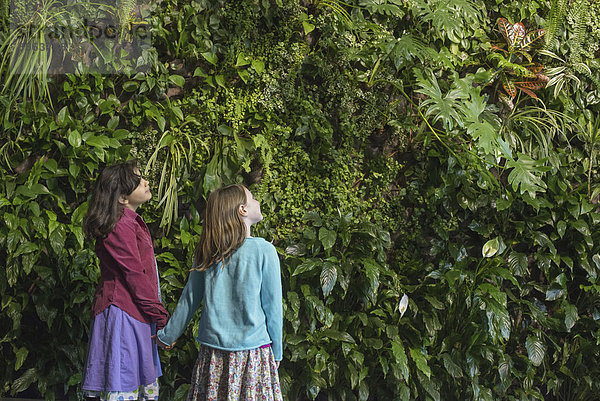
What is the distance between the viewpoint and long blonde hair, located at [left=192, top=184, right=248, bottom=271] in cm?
229

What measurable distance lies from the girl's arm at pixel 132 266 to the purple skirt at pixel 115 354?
9 cm

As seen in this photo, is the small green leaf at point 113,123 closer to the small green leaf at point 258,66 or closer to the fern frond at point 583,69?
the small green leaf at point 258,66

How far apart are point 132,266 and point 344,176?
5.34 feet

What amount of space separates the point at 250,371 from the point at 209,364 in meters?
0.18

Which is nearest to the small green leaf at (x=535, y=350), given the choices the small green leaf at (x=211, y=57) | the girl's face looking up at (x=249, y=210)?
the girl's face looking up at (x=249, y=210)

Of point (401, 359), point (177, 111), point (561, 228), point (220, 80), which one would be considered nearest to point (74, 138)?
point (177, 111)

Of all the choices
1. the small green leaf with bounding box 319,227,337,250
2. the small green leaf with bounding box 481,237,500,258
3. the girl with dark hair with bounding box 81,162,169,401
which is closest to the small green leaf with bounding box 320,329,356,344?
the small green leaf with bounding box 319,227,337,250

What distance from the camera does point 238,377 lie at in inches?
88.4

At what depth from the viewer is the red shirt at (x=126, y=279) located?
2463 millimetres

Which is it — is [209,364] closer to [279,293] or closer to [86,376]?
[279,293]

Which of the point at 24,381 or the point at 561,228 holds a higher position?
the point at 561,228

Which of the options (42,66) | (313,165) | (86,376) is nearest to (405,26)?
(313,165)

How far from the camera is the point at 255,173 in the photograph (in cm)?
368

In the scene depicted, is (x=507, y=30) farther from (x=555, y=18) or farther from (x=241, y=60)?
(x=241, y=60)
